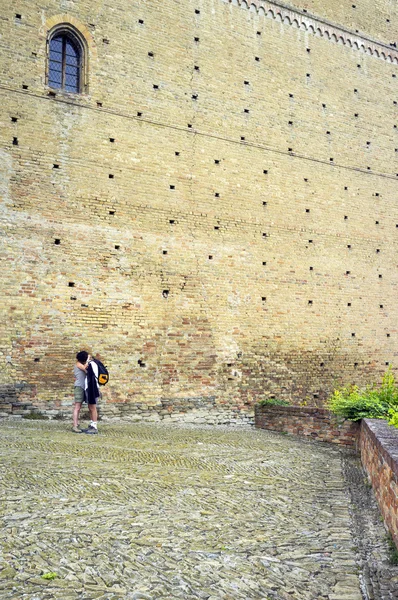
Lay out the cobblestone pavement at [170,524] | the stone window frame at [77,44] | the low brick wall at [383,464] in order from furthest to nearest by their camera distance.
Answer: the stone window frame at [77,44]
the low brick wall at [383,464]
the cobblestone pavement at [170,524]

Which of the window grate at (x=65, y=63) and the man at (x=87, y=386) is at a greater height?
the window grate at (x=65, y=63)

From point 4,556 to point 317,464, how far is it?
4542 millimetres

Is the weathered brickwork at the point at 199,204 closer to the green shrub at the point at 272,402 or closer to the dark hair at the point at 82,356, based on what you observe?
the green shrub at the point at 272,402

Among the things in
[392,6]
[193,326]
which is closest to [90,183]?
[193,326]

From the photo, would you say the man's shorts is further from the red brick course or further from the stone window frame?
the stone window frame

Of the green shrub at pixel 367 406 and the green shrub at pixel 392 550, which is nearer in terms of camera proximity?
the green shrub at pixel 392 550

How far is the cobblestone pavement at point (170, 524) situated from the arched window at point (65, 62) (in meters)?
7.46

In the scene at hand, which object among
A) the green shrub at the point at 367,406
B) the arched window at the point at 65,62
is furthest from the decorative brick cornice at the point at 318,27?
the green shrub at the point at 367,406

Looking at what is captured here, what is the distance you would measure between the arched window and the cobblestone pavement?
746cm

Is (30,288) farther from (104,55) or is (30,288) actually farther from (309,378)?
(309,378)

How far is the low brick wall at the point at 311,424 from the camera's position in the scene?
8.40 metres

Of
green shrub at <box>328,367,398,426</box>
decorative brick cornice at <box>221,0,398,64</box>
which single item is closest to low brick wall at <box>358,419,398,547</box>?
green shrub at <box>328,367,398,426</box>

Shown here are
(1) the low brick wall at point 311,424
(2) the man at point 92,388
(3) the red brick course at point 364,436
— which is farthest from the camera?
(1) the low brick wall at point 311,424

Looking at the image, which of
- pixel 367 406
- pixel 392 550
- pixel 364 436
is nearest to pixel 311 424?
pixel 367 406
